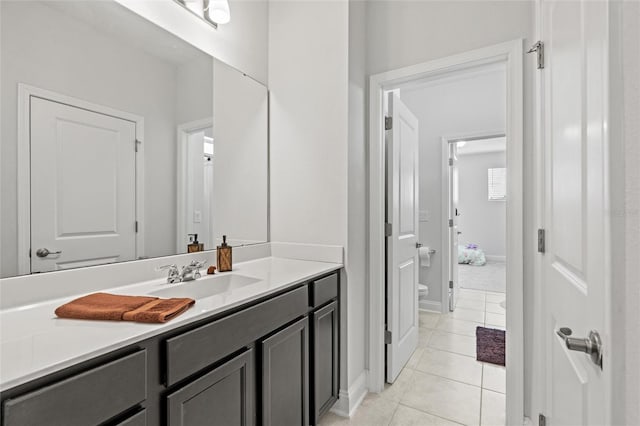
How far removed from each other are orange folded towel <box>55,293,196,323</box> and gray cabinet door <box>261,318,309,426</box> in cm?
45

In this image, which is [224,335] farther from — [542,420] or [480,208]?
[480,208]

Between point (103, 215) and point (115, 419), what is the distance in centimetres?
85

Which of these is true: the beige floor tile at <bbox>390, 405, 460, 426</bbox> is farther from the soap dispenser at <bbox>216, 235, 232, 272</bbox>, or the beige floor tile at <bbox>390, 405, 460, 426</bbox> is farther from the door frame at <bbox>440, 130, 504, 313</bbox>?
the door frame at <bbox>440, 130, 504, 313</bbox>

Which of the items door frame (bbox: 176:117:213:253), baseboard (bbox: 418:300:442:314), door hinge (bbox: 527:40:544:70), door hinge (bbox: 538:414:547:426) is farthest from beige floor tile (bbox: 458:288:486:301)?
door frame (bbox: 176:117:213:253)

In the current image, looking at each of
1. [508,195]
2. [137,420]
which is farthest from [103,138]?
[508,195]

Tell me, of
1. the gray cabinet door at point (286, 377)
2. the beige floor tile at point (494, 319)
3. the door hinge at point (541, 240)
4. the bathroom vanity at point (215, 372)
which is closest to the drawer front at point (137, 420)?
the bathroom vanity at point (215, 372)

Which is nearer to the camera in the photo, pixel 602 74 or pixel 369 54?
pixel 602 74

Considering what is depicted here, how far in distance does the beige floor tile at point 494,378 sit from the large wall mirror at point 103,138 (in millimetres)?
2144

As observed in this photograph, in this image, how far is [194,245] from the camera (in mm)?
1709

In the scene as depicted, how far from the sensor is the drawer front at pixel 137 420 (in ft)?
2.51

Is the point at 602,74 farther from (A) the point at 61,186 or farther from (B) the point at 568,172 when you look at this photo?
(A) the point at 61,186

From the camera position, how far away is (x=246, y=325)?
1.15m

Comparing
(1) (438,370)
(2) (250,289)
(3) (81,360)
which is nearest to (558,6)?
(2) (250,289)

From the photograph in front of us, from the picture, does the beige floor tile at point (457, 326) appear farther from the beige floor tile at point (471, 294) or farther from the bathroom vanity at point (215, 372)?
the bathroom vanity at point (215, 372)
